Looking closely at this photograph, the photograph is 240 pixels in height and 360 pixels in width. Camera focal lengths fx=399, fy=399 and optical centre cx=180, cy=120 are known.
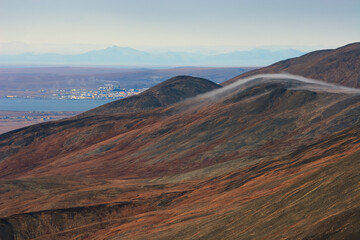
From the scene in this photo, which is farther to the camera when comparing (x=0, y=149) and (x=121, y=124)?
(x=121, y=124)

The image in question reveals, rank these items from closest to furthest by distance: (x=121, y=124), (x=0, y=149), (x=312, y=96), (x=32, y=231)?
(x=32, y=231)
(x=312, y=96)
(x=0, y=149)
(x=121, y=124)

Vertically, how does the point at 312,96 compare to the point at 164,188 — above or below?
above

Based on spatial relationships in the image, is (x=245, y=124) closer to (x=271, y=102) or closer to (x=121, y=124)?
(x=271, y=102)

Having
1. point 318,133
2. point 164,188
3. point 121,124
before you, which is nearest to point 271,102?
point 318,133

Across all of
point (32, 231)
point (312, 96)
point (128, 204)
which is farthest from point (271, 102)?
point (32, 231)

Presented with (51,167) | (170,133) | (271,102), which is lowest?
(51,167)

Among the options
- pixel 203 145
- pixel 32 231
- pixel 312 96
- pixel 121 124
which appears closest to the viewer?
pixel 32 231

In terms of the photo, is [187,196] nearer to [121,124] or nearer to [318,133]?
[318,133]
